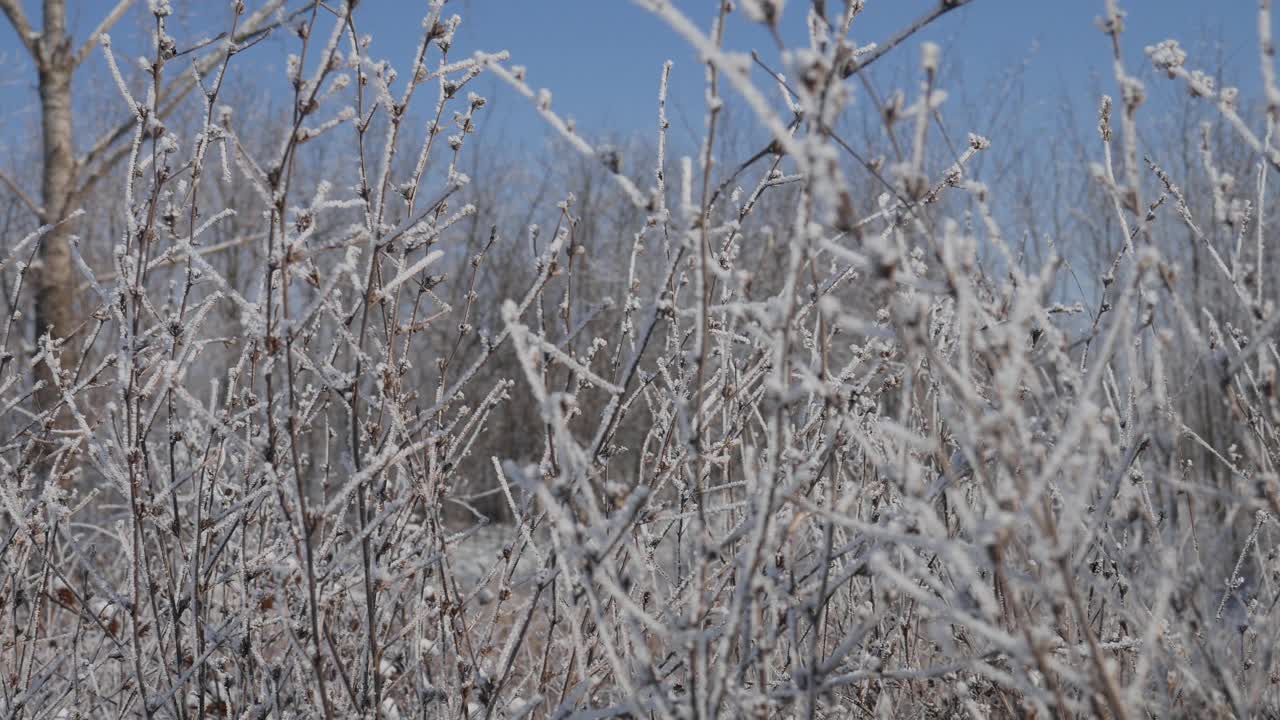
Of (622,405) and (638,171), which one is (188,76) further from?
(638,171)

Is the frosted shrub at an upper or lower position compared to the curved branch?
lower

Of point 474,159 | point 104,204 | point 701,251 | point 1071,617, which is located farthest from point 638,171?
point 701,251

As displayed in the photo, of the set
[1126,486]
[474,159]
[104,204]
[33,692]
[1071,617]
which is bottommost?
[33,692]

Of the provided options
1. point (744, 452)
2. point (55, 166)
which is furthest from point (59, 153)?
point (744, 452)

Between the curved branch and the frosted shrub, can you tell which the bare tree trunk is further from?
the frosted shrub

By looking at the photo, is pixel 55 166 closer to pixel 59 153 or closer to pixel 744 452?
pixel 59 153

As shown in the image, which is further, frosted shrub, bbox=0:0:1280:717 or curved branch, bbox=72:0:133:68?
curved branch, bbox=72:0:133:68

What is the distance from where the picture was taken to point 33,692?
1.96 meters

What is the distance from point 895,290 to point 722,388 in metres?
0.68

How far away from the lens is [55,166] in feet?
23.2

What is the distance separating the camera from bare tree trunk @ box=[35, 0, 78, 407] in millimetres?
7012

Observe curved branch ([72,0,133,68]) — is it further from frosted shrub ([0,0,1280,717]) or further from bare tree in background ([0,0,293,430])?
frosted shrub ([0,0,1280,717])

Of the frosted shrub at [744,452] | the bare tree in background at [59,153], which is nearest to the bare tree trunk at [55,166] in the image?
the bare tree in background at [59,153]

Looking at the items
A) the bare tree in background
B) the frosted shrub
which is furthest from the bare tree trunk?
the frosted shrub
